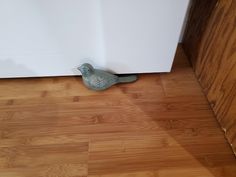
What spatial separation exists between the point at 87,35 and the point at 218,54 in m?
0.63

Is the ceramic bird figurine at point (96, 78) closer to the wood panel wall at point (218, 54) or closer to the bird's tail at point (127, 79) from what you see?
the bird's tail at point (127, 79)

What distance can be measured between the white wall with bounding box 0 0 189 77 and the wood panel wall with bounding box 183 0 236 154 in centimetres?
18

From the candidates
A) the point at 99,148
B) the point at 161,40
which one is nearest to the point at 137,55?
the point at 161,40

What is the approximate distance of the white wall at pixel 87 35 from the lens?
883 mm

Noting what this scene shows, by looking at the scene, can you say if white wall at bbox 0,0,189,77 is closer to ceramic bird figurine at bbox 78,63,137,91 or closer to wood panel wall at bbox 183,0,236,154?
ceramic bird figurine at bbox 78,63,137,91

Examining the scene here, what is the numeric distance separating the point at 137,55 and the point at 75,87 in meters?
0.39

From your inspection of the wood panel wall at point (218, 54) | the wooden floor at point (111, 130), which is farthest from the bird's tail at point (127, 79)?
the wood panel wall at point (218, 54)

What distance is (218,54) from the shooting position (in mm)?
979

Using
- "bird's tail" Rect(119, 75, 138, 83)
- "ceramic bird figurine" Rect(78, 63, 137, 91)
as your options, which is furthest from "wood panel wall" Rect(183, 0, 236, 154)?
"ceramic bird figurine" Rect(78, 63, 137, 91)

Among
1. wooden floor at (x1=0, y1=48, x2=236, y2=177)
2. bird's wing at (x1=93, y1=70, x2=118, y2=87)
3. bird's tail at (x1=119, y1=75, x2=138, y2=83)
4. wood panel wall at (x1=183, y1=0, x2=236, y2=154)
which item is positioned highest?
wood panel wall at (x1=183, y1=0, x2=236, y2=154)

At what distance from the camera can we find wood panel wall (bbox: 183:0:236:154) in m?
0.89

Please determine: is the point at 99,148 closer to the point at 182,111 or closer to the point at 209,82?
Answer: the point at 182,111

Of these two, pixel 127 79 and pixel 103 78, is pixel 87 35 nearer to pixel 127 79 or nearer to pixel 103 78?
pixel 103 78

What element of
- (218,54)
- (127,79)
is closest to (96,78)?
(127,79)
